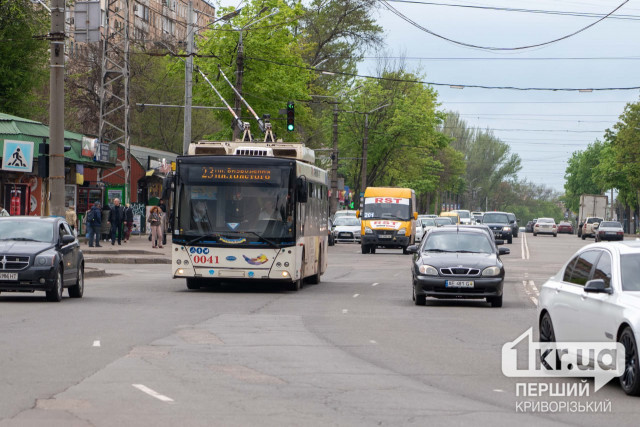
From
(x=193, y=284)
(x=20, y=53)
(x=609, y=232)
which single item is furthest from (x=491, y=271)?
(x=609, y=232)

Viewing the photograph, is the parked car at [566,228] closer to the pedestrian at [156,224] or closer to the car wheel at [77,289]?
the pedestrian at [156,224]

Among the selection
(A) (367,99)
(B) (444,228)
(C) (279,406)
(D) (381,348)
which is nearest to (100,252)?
(B) (444,228)

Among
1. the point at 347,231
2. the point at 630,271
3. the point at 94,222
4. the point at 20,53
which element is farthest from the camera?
the point at 347,231

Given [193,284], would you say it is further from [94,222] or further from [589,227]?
[589,227]

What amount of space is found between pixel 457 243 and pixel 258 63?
118 feet

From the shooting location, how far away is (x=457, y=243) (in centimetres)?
2323

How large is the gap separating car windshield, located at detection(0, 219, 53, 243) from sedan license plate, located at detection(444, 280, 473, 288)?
7069 mm

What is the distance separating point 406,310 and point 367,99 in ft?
244

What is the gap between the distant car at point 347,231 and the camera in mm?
69250

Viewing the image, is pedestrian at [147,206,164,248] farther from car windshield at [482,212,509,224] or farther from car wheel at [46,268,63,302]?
car windshield at [482,212,509,224]

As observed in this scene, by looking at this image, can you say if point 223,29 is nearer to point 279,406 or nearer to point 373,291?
point 373,291

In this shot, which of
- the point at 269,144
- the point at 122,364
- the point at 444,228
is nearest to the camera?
the point at 122,364

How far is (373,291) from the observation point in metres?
26.9

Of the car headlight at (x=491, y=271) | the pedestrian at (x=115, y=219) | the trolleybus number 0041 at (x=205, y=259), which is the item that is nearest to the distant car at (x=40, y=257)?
the trolleybus number 0041 at (x=205, y=259)
